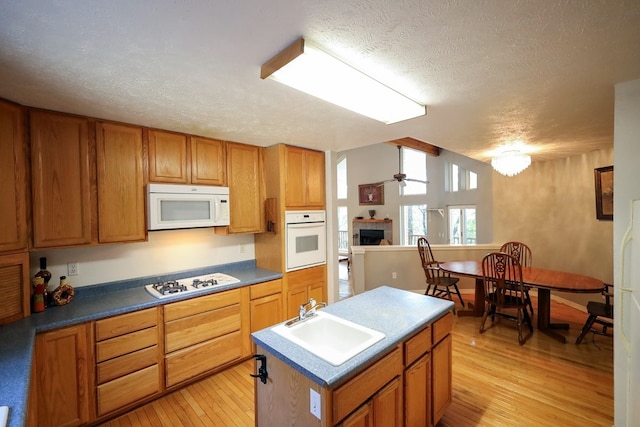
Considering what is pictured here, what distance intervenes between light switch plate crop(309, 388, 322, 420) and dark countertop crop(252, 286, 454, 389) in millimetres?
81

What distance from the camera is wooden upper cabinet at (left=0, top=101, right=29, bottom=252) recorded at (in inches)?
66.4

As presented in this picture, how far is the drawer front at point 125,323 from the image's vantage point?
195 cm

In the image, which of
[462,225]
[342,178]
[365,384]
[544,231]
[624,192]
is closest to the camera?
[365,384]

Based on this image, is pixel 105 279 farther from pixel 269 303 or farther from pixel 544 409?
pixel 544 409

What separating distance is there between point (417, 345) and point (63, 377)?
2.27m

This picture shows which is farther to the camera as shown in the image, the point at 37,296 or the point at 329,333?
the point at 37,296

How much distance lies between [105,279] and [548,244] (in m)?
5.90

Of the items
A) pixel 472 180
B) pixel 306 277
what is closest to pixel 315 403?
pixel 306 277

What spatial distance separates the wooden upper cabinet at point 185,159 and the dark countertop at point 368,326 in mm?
1647

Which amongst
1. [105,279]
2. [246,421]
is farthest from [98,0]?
[246,421]

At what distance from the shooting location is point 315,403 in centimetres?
120

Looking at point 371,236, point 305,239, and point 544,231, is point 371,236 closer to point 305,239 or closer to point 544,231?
point 544,231

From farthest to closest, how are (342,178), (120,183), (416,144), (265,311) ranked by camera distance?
1. (342,178)
2. (416,144)
3. (265,311)
4. (120,183)

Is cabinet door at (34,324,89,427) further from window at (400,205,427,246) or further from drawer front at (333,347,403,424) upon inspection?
window at (400,205,427,246)
